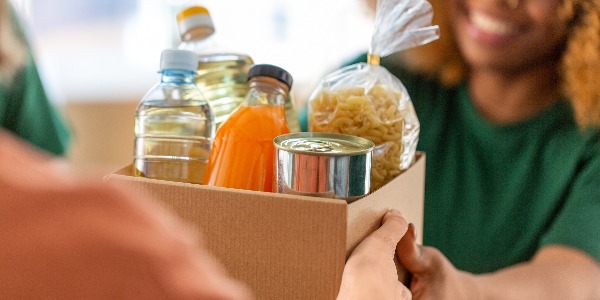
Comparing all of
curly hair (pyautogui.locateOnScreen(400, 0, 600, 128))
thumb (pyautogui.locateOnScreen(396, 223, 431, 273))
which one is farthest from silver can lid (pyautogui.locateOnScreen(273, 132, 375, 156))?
curly hair (pyautogui.locateOnScreen(400, 0, 600, 128))

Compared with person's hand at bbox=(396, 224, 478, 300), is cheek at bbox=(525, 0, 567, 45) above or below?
above

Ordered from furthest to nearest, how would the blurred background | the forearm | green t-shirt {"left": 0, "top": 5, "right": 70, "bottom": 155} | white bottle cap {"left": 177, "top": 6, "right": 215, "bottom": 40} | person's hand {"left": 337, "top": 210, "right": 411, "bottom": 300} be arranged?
1. the blurred background
2. green t-shirt {"left": 0, "top": 5, "right": 70, "bottom": 155}
3. the forearm
4. white bottle cap {"left": 177, "top": 6, "right": 215, "bottom": 40}
5. person's hand {"left": 337, "top": 210, "right": 411, "bottom": 300}

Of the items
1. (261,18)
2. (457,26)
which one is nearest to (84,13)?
(261,18)

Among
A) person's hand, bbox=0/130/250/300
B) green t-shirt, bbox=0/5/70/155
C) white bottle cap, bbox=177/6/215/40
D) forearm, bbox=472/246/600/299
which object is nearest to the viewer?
person's hand, bbox=0/130/250/300

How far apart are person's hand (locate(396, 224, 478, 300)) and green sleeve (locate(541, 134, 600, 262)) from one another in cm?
40

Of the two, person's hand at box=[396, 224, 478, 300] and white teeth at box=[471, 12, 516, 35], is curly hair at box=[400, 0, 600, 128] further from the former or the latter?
person's hand at box=[396, 224, 478, 300]

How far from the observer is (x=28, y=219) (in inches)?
10.4

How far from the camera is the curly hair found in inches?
48.9

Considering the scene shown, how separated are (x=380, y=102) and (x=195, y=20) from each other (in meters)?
0.27

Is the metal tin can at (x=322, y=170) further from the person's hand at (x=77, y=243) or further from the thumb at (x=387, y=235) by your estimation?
the person's hand at (x=77, y=243)

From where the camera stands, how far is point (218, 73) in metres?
0.88

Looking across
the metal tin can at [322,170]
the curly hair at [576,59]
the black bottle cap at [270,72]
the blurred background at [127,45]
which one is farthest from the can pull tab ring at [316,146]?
the blurred background at [127,45]

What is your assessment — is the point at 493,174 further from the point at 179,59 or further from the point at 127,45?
the point at 127,45

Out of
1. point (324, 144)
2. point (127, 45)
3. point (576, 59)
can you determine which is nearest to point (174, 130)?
point (324, 144)
